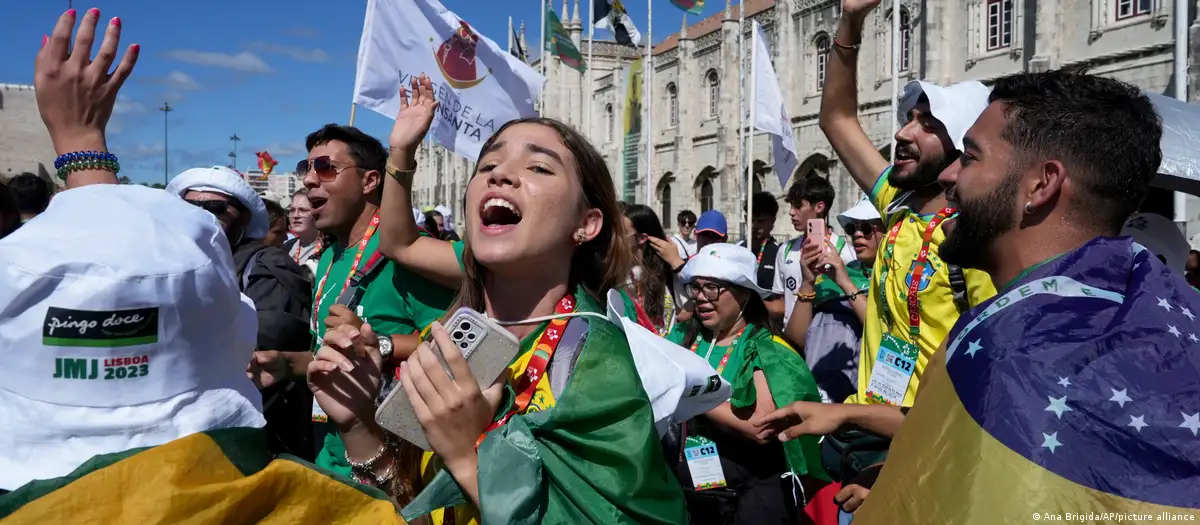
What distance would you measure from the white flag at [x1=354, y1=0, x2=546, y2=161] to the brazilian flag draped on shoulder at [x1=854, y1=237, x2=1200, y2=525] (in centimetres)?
382

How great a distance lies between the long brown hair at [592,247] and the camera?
2283 mm

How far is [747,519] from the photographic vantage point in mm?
3791

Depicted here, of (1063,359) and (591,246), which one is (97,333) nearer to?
(591,246)

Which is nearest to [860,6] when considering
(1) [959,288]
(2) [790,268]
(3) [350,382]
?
(1) [959,288]

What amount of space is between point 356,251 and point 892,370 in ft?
8.18

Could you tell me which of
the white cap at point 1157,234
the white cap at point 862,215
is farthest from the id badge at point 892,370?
the white cap at point 862,215

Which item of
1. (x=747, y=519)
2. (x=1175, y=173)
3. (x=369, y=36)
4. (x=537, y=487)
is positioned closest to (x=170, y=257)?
(x=537, y=487)

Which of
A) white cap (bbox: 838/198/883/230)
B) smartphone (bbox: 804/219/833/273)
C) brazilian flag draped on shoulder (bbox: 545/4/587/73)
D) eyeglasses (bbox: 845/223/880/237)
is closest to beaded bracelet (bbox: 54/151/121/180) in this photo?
smartphone (bbox: 804/219/833/273)

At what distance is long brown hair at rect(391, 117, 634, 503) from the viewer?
7.49 feet

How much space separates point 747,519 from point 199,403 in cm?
296

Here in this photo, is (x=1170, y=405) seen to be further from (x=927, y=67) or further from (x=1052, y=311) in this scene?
(x=927, y=67)

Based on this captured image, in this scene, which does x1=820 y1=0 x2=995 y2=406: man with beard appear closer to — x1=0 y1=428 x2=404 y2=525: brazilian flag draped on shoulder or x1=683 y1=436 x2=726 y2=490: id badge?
x1=683 y1=436 x2=726 y2=490: id badge

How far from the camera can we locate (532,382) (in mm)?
1921

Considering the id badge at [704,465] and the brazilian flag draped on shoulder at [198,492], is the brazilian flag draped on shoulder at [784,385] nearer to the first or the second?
the id badge at [704,465]
